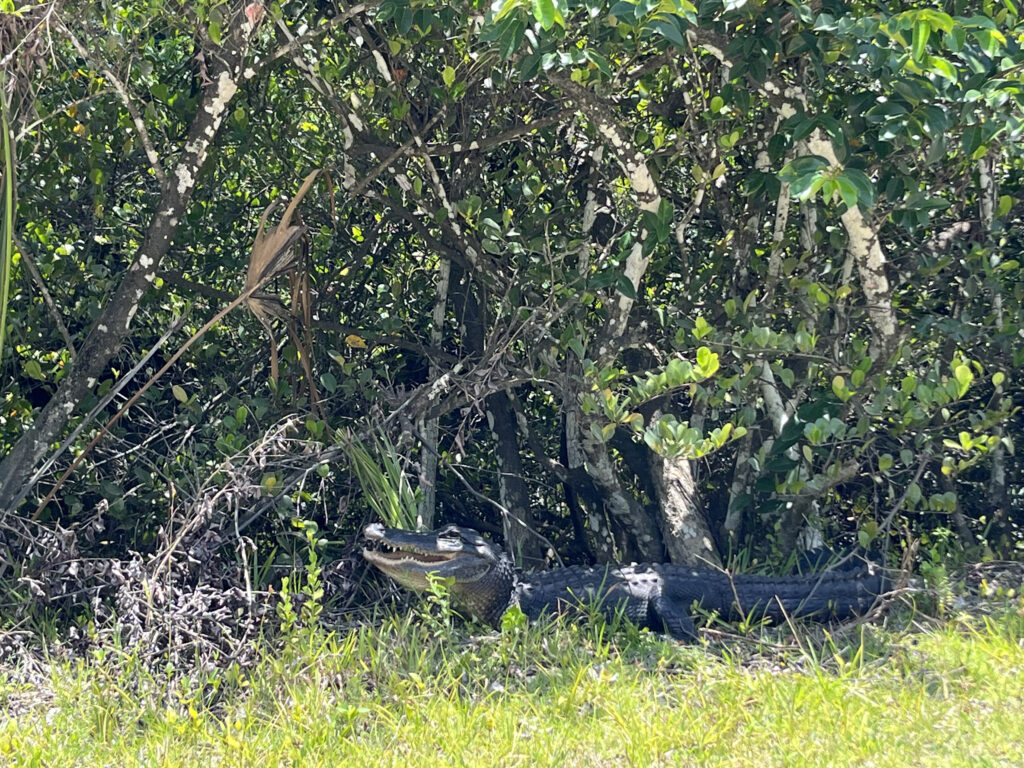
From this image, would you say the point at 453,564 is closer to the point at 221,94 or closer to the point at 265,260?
the point at 265,260

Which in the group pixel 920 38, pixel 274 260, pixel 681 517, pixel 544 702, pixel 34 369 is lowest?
pixel 681 517

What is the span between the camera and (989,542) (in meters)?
5.60

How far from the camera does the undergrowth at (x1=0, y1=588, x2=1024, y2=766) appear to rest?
3057 millimetres

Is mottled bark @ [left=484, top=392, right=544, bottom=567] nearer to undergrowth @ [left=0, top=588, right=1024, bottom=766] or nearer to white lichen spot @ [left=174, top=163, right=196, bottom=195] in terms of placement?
undergrowth @ [left=0, top=588, right=1024, bottom=766]

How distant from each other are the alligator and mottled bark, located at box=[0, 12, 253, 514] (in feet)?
4.54

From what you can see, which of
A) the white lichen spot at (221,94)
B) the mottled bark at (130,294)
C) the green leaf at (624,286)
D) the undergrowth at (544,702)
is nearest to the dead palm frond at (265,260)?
the mottled bark at (130,294)

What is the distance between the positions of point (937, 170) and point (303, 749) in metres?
3.56

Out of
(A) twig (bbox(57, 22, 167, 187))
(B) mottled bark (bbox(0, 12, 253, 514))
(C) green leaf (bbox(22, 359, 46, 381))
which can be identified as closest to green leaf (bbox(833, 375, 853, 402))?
(B) mottled bark (bbox(0, 12, 253, 514))

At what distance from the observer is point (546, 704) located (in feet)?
11.3

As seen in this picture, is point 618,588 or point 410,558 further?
point 618,588

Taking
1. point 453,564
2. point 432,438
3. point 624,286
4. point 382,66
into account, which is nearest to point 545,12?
point 624,286

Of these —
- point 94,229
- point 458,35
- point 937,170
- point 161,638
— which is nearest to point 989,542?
point 937,170

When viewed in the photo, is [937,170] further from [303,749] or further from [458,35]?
[303,749]

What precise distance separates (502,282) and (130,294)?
1631 mm
